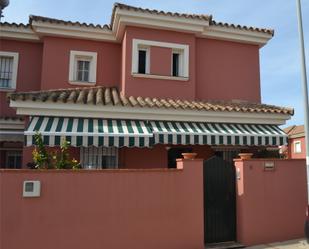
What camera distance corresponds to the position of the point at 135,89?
822 inches

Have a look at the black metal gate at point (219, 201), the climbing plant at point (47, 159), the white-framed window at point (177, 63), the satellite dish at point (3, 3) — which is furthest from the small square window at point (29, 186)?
the satellite dish at point (3, 3)

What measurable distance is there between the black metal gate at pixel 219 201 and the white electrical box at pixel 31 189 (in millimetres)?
7242

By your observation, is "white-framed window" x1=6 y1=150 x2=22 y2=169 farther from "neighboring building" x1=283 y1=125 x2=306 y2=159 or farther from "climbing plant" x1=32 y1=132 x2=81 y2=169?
"neighboring building" x1=283 y1=125 x2=306 y2=159

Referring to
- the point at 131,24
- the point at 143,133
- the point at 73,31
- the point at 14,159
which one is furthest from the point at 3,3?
the point at 143,133

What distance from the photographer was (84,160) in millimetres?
19422

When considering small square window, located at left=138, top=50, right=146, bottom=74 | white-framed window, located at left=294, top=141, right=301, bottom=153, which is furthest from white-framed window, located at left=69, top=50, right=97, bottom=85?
white-framed window, located at left=294, top=141, right=301, bottom=153

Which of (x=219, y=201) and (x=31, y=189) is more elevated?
(x=31, y=189)

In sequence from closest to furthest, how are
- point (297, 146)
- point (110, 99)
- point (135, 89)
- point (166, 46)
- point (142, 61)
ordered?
point (110, 99) < point (135, 89) < point (166, 46) < point (142, 61) < point (297, 146)

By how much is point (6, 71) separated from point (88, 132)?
1029 cm

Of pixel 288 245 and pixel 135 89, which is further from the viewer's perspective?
pixel 135 89

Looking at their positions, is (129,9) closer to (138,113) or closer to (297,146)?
(138,113)

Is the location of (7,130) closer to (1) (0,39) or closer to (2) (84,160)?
(2) (84,160)

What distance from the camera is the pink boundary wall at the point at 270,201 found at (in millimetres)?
15344

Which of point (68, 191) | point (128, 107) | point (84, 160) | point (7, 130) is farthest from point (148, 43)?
point (68, 191)
